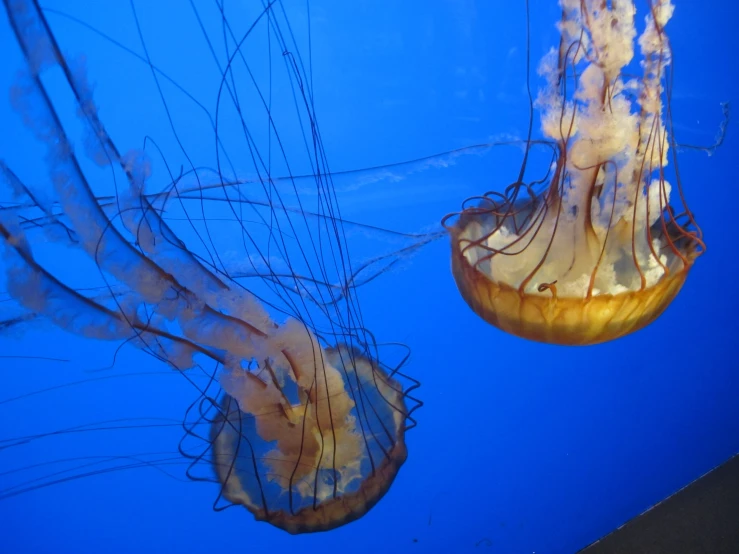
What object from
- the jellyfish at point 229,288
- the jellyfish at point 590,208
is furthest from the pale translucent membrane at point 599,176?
the jellyfish at point 229,288

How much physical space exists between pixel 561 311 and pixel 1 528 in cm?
140

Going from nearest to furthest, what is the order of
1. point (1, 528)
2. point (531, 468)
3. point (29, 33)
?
point (29, 33) < point (1, 528) < point (531, 468)

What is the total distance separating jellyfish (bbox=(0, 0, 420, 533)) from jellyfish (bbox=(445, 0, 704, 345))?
13.6 inches

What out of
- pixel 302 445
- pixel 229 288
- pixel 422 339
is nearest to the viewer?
pixel 229 288

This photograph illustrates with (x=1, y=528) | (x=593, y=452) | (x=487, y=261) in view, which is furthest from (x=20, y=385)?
(x=593, y=452)

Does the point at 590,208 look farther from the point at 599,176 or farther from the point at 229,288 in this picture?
the point at 229,288

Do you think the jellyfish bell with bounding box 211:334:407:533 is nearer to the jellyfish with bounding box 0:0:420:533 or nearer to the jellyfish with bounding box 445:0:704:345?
the jellyfish with bounding box 0:0:420:533

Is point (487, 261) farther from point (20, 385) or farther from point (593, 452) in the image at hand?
point (20, 385)

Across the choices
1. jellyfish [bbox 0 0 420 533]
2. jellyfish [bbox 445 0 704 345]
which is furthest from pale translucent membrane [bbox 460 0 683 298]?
jellyfish [bbox 0 0 420 533]

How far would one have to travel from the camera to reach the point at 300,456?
4.41ft

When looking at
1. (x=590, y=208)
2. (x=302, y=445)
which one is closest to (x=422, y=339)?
(x=302, y=445)

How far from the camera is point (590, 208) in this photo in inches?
54.5

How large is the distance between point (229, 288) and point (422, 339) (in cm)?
55

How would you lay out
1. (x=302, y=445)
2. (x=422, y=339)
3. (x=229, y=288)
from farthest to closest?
(x=422, y=339) < (x=302, y=445) < (x=229, y=288)
